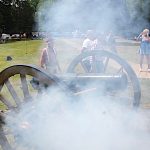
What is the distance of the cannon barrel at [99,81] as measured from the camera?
424 cm

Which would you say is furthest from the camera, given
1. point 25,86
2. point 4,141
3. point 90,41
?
point 90,41

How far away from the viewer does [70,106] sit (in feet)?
12.2

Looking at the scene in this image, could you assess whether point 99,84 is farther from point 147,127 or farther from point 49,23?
point 49,23

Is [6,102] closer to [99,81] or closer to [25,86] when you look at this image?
[25,86]

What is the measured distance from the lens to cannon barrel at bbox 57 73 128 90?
4.24 meters

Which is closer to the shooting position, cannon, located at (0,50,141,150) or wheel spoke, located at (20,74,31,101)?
cannon, located at (0,50,141,150)

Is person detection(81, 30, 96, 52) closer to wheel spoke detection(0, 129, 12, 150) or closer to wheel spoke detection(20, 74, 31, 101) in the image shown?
wheel spoke detection(20, 74, 31, 101)

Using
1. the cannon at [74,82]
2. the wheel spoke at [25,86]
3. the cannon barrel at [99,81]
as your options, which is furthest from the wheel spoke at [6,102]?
the cannon barrel at [99,81]

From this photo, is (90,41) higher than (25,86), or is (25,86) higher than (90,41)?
(90,41)

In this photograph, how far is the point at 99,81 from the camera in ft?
14.5

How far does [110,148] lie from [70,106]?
0.57 meters

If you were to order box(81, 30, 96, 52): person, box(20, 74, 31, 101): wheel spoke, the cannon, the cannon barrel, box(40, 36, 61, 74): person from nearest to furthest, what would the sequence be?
the cannon
box(20, 74, 31, 101): wheel spoke
the cannon barrel
box(40, 36, 61, 74): person
box(81, 30, 96, 52): person

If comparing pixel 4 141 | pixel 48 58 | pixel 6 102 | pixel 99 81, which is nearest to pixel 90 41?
pixel 48 58

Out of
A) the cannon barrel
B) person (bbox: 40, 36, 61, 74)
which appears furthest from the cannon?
person (bbox: 40, 36, 61, 74)
